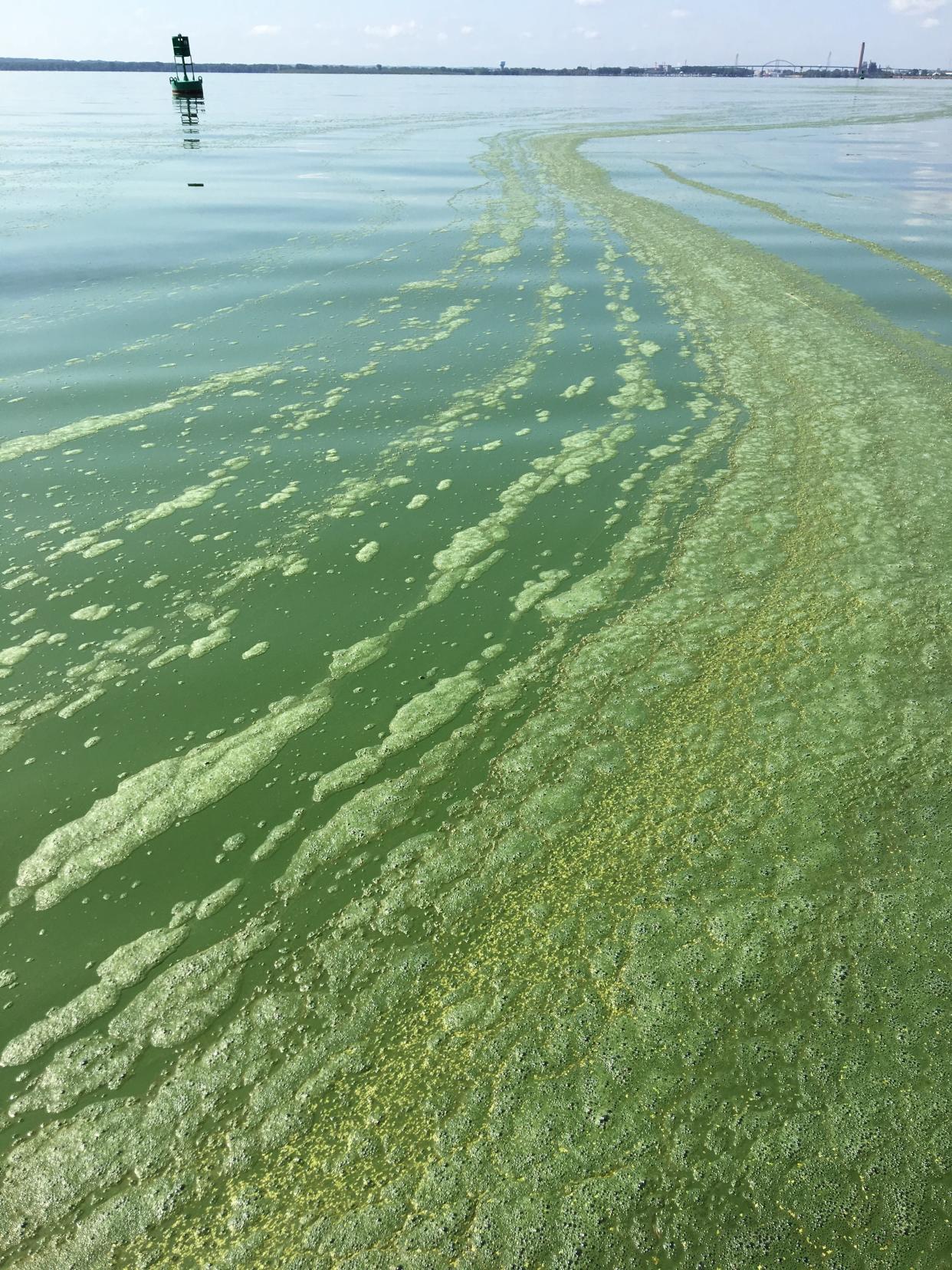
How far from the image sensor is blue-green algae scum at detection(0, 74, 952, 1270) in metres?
2.09

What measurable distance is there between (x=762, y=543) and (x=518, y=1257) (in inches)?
159

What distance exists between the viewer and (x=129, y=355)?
831cm

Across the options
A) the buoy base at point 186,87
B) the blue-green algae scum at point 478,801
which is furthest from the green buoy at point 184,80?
the blue-green algae scum at point 478,801

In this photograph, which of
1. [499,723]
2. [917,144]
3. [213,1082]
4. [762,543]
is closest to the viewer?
[213,1082]

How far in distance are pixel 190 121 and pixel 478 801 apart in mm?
40370

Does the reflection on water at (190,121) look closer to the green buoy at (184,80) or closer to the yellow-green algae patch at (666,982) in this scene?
the green buoy at (184,80)

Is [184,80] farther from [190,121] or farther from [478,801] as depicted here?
[478,801]

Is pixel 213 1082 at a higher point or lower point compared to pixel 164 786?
lower

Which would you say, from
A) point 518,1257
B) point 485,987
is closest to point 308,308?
point 485,987

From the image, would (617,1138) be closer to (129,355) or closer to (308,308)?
(129,355)

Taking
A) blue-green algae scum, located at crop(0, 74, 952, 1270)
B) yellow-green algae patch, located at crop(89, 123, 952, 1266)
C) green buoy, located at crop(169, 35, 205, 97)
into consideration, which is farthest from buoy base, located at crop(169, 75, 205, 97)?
yellow-green algae patch, located at crop(89, 123, 952, 1266)

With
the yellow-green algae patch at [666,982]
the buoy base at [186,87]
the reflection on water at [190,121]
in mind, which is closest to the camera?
the yellow-green algae patch at [666,982]

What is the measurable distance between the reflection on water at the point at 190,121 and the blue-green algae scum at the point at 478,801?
79.1 ft

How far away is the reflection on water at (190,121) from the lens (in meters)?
27.5
